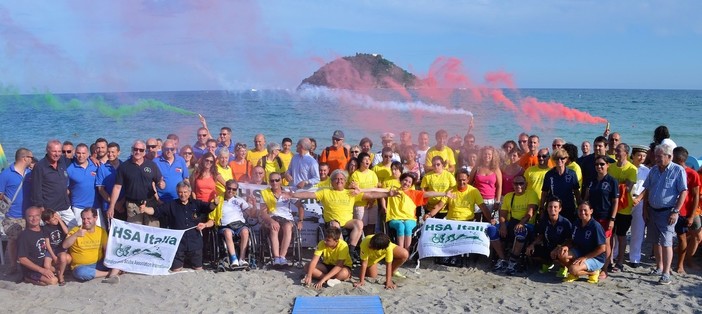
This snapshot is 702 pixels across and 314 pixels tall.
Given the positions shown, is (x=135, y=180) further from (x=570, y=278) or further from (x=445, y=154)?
(x=570, y=278)

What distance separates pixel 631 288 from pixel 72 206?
7163 millimetres

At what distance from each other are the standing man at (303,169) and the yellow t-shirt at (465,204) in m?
2.10

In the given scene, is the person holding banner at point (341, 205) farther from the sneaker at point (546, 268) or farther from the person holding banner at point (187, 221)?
the sneaker at point (546, 268)

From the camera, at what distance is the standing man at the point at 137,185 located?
7785 millimetres

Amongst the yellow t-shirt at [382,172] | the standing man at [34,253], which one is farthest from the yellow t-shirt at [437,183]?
the standing man at [34,253]

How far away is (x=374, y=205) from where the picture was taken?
830cm

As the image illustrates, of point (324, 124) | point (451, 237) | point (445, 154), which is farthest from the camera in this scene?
point (324, 124)

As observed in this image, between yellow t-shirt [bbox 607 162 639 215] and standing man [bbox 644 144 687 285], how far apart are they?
0.26 metres

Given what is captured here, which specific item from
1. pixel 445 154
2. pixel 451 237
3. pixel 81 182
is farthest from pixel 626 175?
pixel 81 182

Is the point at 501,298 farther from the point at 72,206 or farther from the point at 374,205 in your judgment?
the point at 72,206

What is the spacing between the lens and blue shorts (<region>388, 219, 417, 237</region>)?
7898 mm

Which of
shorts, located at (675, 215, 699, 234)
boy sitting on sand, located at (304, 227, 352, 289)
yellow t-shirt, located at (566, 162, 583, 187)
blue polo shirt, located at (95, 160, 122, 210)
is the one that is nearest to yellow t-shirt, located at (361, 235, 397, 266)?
boy sitting on sand, located at (304, 227, 352, 289)

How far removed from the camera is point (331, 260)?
23.9 ft

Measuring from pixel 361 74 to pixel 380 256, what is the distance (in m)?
12.9
